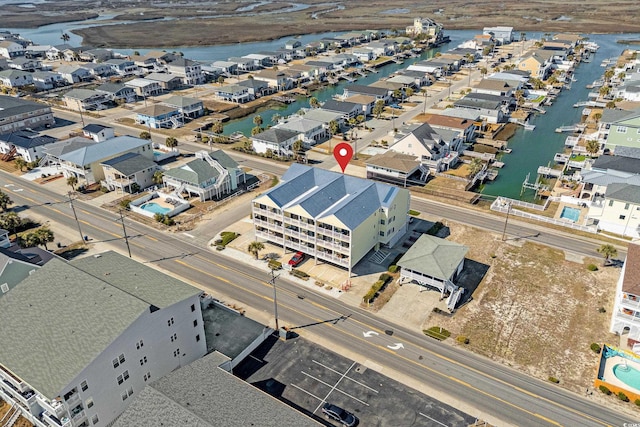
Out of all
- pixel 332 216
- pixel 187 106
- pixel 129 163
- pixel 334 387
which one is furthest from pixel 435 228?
pixel 187 106

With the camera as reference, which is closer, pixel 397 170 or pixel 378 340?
pixel 378 340

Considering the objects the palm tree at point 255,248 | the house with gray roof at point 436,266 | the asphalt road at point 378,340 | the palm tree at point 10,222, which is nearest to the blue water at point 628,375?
the asphalt road at point 378,340

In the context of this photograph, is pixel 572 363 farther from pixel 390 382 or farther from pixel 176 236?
pixel 176 236

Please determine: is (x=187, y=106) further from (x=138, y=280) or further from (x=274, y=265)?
(x=138, y=280)

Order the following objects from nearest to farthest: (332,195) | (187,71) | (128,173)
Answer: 1. (332,195)
2. (128,173)
3. (187,71)

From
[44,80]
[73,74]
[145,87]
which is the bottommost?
[145,87]

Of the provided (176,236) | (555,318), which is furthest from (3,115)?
(555,318)

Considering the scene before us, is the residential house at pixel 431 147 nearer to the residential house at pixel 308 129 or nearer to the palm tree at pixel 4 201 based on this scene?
the residential house at pixel 308 129

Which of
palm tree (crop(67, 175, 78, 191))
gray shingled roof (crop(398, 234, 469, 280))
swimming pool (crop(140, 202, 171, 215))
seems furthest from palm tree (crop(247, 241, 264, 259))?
palm tree (crop(67, 175, 78, 191))
